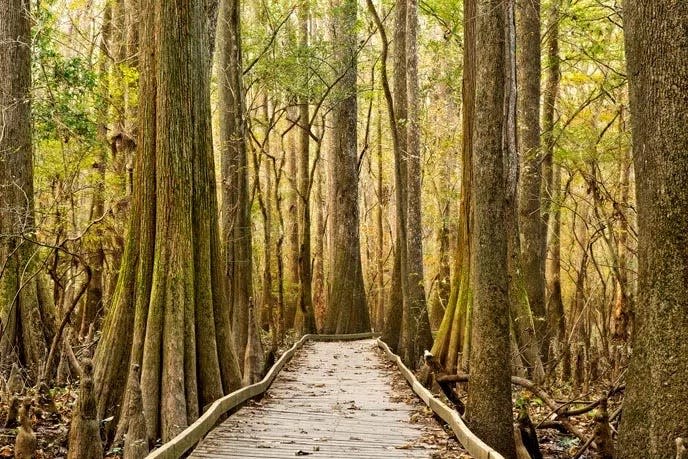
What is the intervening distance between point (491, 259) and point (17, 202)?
7.54 metres

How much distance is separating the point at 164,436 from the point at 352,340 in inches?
469

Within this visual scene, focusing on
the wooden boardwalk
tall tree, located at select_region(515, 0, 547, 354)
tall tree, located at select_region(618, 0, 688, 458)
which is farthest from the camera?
tall tree, located at select_region(515, 0, 547, 354)

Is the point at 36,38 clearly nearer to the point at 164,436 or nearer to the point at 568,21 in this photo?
the point at 164,436

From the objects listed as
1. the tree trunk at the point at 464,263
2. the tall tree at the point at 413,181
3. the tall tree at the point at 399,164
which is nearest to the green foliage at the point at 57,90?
the tall tree at the point at 399,164

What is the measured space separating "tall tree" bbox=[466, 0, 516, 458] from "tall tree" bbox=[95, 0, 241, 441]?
295 cm

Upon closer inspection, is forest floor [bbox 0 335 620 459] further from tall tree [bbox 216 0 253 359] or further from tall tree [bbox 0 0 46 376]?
tall tree [bbox 216 0 253 359]

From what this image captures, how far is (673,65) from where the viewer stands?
4.67 m

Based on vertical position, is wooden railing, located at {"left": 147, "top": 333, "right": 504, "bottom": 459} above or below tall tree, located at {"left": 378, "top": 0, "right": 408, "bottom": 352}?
below

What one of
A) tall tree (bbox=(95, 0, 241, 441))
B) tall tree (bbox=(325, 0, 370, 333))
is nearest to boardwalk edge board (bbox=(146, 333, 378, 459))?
tall tree (bbox=(95, 0, 241, 441))

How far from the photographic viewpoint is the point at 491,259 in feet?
21.8

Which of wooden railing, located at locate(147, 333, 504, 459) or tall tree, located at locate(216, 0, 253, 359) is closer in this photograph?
wooden railing, located at locate(147, 333, 504, 459)

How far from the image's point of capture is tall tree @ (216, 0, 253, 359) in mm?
12844

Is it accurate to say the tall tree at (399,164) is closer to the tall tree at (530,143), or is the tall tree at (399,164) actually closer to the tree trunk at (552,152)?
the tall tree at (530,143)

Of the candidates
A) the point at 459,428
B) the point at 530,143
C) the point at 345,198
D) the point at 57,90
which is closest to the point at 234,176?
the point at 57,90
